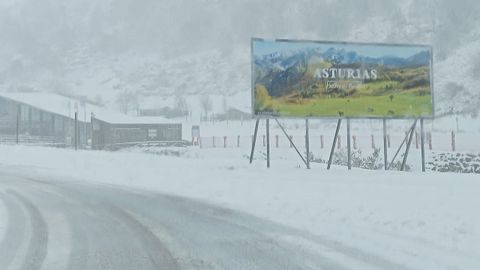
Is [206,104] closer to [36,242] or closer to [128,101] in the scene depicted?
[128,101]

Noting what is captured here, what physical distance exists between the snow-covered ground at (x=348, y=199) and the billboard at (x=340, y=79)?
7.71ft

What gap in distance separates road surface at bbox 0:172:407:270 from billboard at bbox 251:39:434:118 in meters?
7.04

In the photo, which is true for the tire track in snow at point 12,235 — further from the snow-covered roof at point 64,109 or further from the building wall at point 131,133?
the snow-covered roof at point 64,109

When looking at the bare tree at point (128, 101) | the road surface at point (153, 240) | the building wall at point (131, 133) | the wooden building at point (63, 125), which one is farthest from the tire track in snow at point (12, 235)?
the bare tree at point (128, 101)

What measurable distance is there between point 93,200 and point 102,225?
3.44 meters

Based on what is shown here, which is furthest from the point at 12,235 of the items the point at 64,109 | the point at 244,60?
the point at 244,60

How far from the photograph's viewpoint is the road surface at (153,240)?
280 inches

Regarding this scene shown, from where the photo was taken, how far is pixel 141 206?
12078 mm

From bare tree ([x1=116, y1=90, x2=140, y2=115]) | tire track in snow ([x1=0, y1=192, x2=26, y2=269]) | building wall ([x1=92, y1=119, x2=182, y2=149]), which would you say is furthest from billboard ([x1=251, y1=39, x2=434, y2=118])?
bare tree ([x1=116, y1=90, x2=140, y2=115])

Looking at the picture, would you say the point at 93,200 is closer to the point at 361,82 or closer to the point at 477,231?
the point at 477,231

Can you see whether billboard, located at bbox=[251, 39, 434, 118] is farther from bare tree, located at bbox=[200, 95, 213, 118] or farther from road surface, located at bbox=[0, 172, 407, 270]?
bare tree, located at bbox=[200, 95, 213, 118]

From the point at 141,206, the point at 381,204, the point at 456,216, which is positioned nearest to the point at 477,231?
the point at 456,216

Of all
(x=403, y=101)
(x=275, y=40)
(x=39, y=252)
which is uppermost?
(x=275, y=40)

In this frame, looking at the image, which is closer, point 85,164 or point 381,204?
point 381,204
